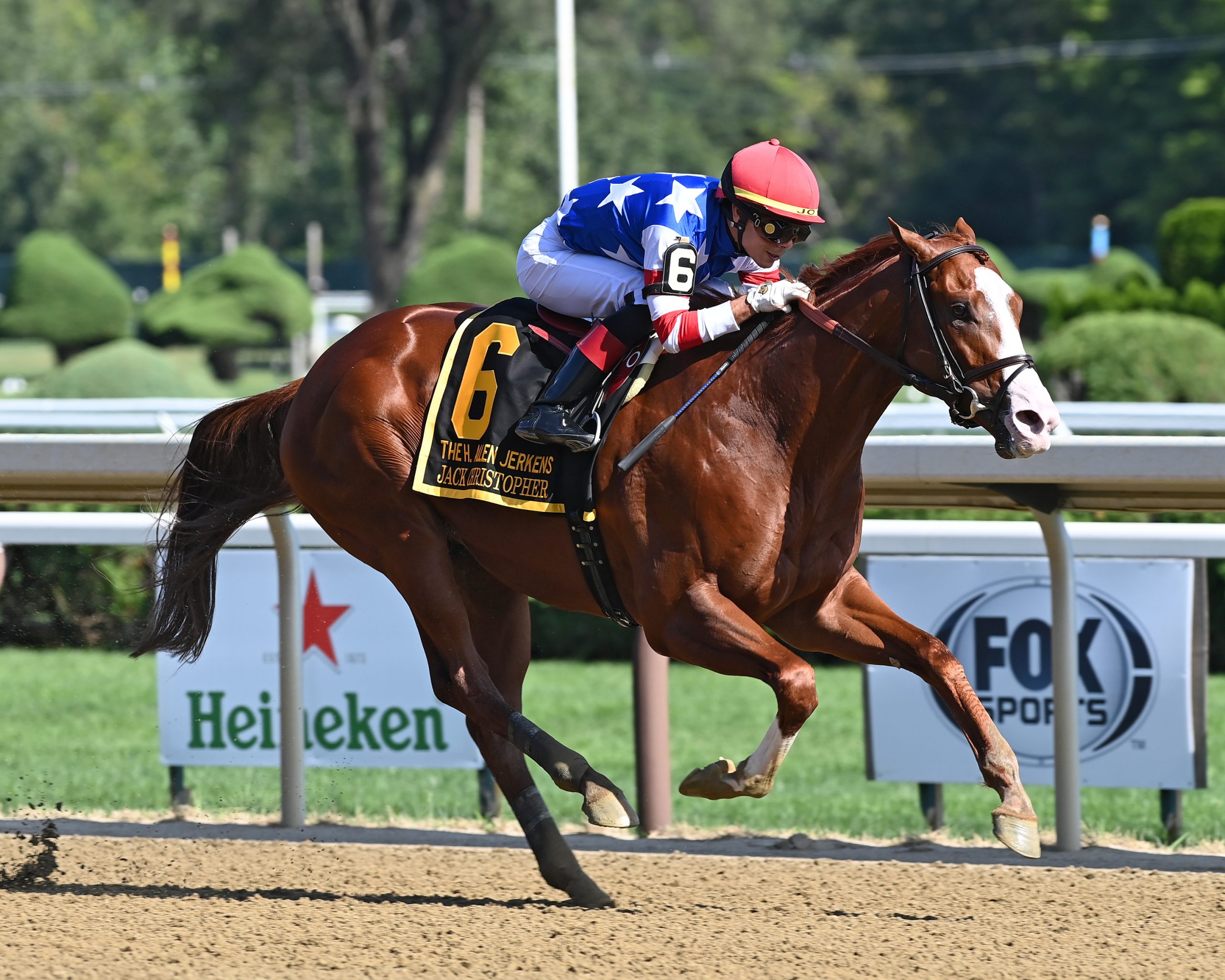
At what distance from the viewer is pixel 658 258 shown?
12.7 feet

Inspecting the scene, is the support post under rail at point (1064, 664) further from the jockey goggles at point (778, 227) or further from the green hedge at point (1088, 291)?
the green hedge at point (1088, 291)

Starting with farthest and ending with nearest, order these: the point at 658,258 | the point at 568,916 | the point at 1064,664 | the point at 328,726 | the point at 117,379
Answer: the point at 117,379 < the point at 328,726 < the point at 1064,664 < the point at 568,916 < the point at 658,258

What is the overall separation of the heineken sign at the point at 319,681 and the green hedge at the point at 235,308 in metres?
22.3

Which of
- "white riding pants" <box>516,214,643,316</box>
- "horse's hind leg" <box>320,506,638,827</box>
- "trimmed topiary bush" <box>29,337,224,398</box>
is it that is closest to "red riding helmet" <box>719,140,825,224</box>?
"white riding pants" <box>516,214,643,316</box>

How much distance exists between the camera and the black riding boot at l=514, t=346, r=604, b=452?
12.9ft

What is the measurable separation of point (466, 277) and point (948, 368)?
69.9 ft

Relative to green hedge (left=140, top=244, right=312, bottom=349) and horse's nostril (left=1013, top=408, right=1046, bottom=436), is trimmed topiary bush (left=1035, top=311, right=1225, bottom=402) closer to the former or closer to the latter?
horse's nostril (left=1013, top=408, right=1046, bottom=436)

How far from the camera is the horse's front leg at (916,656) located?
3.66 m

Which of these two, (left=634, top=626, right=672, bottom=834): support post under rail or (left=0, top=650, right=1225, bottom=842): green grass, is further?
(left=0, top=650, right=1225, bottom=842): green grass

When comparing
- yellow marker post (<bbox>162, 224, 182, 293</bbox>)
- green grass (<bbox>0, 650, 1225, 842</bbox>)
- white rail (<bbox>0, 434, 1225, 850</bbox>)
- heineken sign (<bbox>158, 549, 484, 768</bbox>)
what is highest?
yellow marker post (<bbox>162, 224, 182, 293</bbox>)

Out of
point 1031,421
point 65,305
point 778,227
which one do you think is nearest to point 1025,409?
point 1031,421

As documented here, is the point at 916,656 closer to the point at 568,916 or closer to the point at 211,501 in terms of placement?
the point at 568,916

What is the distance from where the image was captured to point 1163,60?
1736 inches

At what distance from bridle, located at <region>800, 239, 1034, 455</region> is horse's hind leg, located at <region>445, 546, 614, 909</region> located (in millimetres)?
1274
